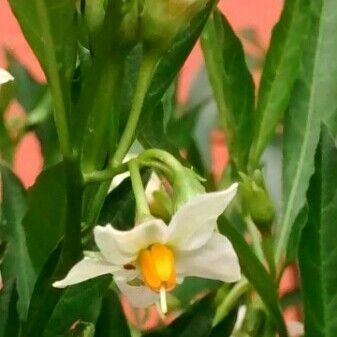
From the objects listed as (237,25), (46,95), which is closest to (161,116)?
(46,95)

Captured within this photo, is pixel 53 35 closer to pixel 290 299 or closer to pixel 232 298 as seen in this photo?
pixel 232 298

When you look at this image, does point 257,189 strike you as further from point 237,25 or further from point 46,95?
point 237,25

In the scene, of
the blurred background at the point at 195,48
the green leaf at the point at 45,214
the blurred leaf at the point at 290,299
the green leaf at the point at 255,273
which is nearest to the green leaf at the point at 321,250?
the green leaf at the point at 255,273

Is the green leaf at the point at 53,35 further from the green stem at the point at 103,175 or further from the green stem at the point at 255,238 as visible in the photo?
the green stem at the point at 255,238

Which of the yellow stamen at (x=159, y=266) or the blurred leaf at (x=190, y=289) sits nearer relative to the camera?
the yellow stamen at (x=159, y=266)

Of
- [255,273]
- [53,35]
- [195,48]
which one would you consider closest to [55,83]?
[53,35]

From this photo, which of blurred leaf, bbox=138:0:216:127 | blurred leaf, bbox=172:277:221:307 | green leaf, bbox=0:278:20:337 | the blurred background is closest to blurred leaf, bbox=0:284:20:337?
green leaf, bbox=0:278:20:337
